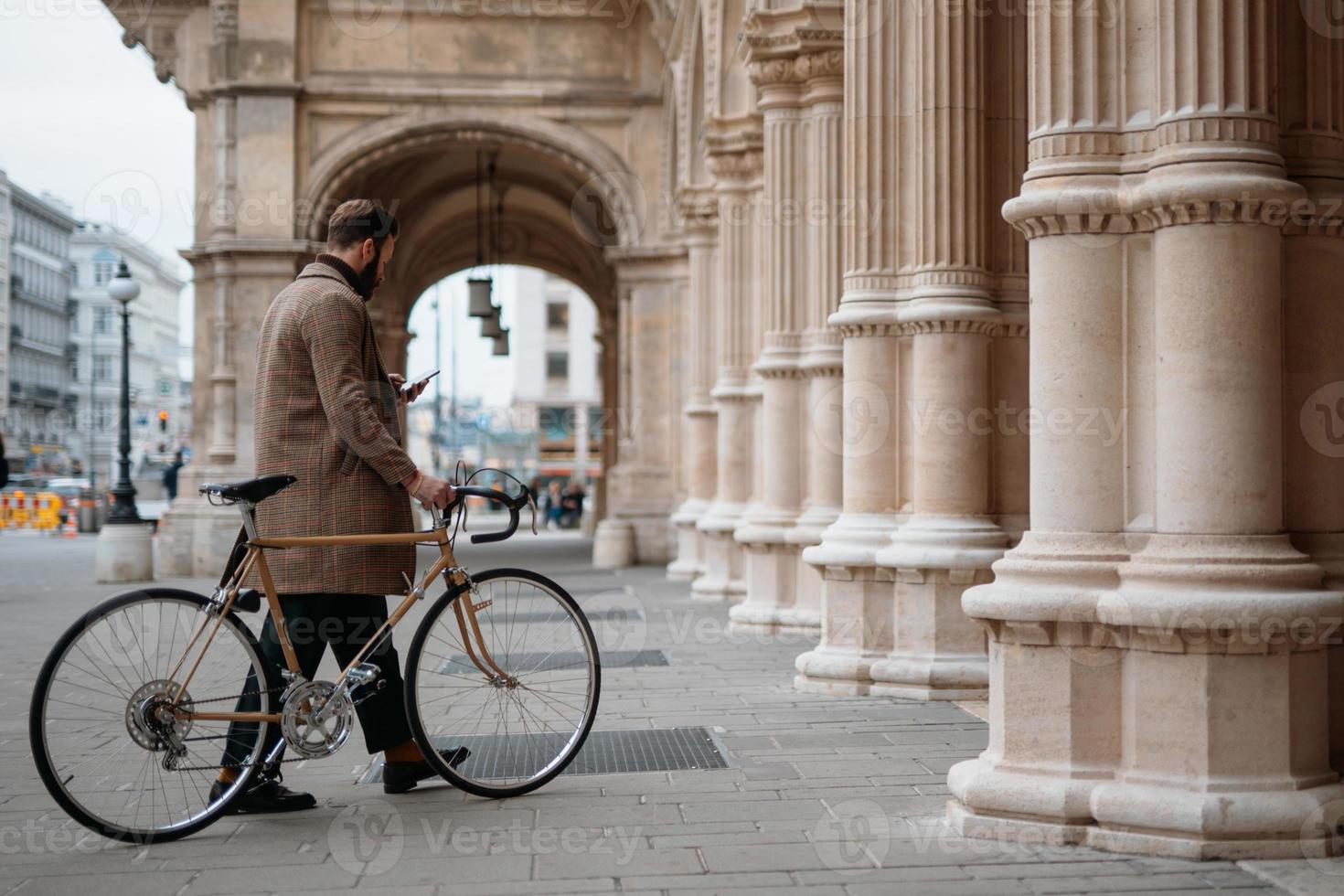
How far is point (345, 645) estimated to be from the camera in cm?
555

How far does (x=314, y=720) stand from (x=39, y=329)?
109 metres

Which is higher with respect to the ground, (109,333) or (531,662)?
(109,333)

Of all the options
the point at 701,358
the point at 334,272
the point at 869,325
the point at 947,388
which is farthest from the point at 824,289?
the point at 701,358

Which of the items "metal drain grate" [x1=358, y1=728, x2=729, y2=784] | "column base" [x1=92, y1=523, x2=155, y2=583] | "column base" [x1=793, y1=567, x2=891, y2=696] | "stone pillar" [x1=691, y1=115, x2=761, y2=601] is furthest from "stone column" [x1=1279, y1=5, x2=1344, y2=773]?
"column base" [x1=92, y1=523, x2=155, y2=583]

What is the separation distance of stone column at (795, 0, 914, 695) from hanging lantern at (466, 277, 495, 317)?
1581 centimetres

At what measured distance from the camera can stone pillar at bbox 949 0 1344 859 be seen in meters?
4.69

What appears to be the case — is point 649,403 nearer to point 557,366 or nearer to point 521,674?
point 521,674

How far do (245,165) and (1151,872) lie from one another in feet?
62.2

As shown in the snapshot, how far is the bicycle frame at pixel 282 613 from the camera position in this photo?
5105 mm

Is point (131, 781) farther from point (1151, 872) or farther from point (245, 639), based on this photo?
point (1151, 872)

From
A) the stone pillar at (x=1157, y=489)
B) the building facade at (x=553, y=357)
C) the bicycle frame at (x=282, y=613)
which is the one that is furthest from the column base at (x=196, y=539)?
the building facade at (x=553, y=357)

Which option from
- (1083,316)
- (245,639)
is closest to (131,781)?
(245,639)

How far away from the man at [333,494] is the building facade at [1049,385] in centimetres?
197

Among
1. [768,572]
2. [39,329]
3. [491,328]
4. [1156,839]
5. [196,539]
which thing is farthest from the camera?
[39,329]
